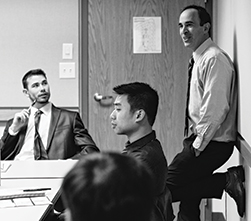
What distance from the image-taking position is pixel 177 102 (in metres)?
4.64

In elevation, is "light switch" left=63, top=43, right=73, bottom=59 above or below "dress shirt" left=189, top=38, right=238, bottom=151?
above

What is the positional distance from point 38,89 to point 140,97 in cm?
118

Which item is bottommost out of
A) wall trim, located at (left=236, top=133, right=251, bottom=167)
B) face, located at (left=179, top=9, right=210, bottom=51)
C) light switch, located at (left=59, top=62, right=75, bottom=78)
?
wall trim, located at (left=236, top=133, right=251, bottom=167)

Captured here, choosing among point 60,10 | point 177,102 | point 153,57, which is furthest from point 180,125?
point 60,10

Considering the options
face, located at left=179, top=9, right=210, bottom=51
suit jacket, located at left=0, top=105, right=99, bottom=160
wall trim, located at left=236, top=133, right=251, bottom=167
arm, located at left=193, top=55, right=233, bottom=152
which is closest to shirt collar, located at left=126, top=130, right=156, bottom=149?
wall trim, located at left=236, top=133, right=251, bottom=167

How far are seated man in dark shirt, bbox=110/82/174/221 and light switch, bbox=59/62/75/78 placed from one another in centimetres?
193

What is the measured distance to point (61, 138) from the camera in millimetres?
3676

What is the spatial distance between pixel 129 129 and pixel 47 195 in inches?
24.1

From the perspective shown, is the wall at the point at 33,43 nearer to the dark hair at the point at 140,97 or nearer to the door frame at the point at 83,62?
the door frame at the point at 83,62

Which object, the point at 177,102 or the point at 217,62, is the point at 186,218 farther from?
the point at 177,102

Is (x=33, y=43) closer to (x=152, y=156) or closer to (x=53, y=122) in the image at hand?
(x=53, y=122)

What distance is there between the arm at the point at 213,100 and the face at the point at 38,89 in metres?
1.07

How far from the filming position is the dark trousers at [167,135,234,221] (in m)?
3.36

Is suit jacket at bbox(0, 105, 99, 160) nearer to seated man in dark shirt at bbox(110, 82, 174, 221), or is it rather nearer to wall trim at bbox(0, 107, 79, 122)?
seated man in dark shirt at bbox(110, 82, 174, 221)
